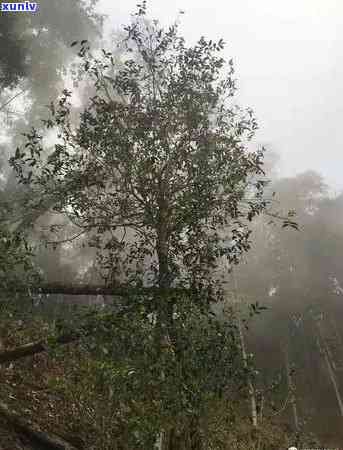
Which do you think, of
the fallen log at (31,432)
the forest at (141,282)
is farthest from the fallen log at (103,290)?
the fallen log at (31,432)

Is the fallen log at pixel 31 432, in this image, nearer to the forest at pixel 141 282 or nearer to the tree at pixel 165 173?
the forest at pixel 141 282

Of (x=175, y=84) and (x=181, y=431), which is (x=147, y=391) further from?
(x=175, y=84)

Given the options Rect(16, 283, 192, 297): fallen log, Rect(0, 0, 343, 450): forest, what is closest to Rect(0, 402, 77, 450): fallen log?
Rect(0, 0, 343, 450): forest

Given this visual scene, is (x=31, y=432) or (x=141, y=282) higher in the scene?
(x=141, y=282)

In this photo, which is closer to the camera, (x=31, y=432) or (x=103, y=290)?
(x=31, y=432)

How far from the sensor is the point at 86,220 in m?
8.09

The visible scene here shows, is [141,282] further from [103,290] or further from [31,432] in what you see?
[31,432]

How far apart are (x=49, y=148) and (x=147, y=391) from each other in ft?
88.9

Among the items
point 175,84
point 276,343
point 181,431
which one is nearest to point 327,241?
point 276,343

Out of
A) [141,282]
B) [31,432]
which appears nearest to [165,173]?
[141,282]

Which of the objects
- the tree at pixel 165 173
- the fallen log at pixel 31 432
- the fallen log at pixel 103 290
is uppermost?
the tree at pixel 165 173

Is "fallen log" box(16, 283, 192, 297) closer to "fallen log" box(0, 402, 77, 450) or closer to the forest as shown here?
the forest

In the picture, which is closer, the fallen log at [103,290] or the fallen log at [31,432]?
the fallen log at [103,290]

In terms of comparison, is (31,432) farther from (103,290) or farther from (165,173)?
(165,173)
